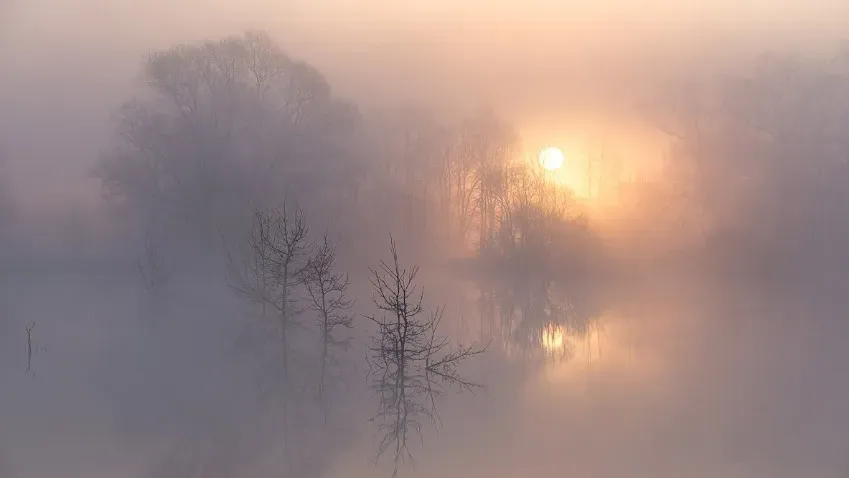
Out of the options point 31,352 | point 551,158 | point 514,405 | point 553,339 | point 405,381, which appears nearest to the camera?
point 514,405

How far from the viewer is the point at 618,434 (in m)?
7.40

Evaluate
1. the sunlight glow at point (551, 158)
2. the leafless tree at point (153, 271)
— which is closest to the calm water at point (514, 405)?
the leafless tree at point (153, 271)

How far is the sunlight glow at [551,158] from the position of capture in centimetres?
3089

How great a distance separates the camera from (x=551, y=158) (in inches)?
1235

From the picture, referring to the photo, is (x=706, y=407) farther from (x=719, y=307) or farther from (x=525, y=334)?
(x=719, y=307)

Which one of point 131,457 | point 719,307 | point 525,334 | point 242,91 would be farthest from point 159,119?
point 719,307

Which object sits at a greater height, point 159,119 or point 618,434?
→ point 159,119

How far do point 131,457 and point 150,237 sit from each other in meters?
21.3

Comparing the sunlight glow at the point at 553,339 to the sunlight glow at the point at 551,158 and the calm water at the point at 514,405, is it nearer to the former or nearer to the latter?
the calm water at the point at 514,405

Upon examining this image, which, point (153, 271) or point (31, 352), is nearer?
point (31, 352)

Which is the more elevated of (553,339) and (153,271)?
(153,271)

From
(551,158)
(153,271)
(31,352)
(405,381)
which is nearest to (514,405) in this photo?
(405,381)

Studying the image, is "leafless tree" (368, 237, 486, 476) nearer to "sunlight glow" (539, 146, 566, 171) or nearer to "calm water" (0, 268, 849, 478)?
"calm water" (0, 268, 849, 478)

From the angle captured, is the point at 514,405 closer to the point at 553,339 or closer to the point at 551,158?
the point at 553,339
